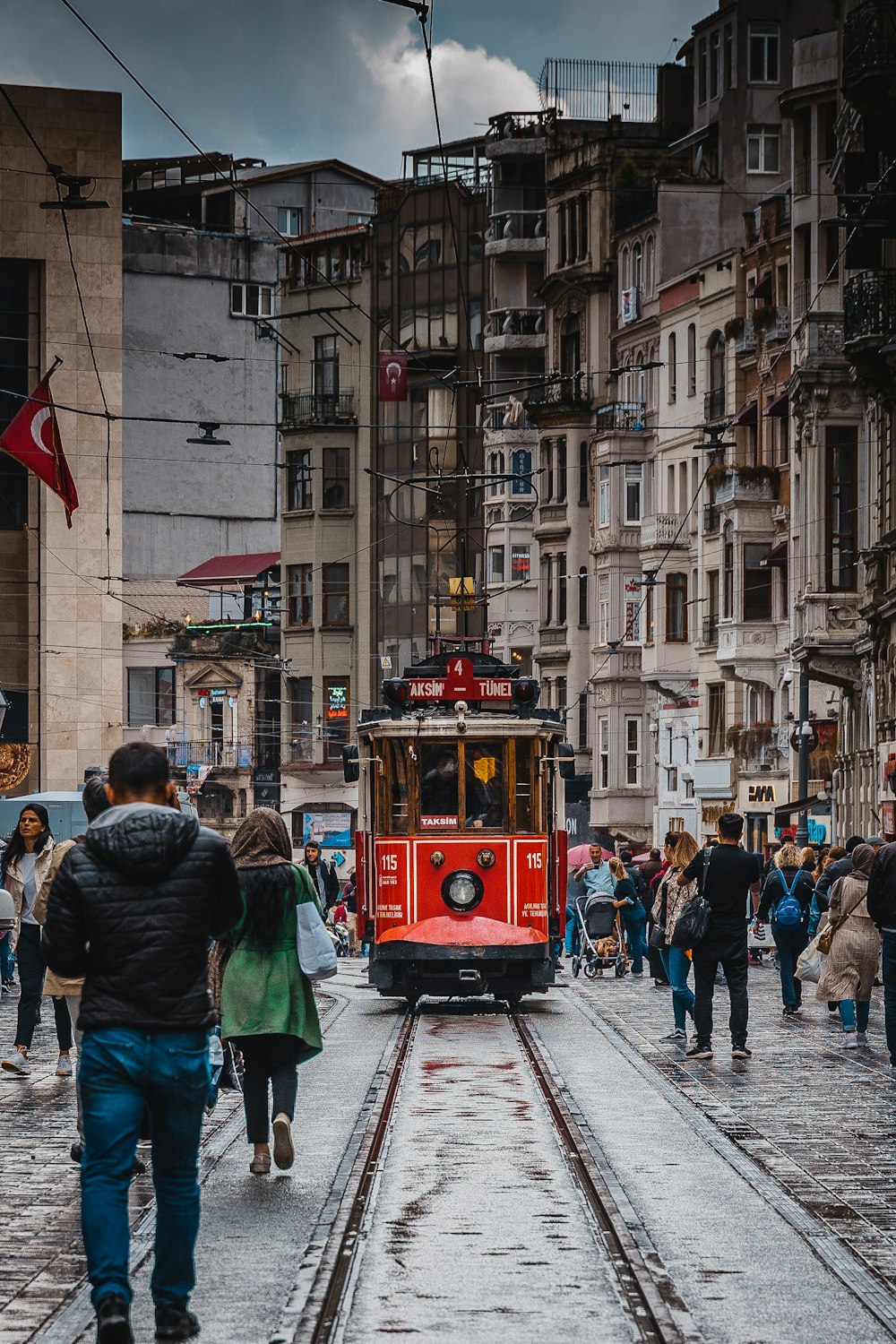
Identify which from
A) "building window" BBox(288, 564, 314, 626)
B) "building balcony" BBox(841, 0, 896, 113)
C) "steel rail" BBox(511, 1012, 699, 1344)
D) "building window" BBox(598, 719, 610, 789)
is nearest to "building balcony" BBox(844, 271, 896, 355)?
"building balcony" BBox(841, 0, 896, 113)

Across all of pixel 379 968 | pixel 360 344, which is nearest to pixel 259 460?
pixel 360 344

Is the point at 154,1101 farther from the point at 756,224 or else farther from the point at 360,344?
the point at 360,344

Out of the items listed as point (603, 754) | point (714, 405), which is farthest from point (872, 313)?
point (603, 754)

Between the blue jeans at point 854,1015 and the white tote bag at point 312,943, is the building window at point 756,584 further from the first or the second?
the white tote bag at point 312,943

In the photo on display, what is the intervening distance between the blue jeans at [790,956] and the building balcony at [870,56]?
16285 millimetres

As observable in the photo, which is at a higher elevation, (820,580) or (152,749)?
(820,580)

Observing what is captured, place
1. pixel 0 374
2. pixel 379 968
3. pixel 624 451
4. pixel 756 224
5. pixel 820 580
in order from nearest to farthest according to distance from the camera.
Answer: pixel 379 968, pixel 820 580, pixel 756 224, pixel 624 451, pixel 0 374

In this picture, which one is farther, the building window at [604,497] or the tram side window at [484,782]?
the building window at [604,497]

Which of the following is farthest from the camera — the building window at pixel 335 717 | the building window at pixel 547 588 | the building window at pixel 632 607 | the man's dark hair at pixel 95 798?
the building window at pixel 335 717

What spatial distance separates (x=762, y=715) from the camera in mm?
56938

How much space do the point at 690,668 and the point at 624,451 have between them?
25.4ft

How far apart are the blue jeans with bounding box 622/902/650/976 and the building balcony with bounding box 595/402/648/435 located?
3402cm

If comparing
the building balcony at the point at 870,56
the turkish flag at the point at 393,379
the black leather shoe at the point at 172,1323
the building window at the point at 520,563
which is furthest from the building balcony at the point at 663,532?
the black leather shoe at the point at 172,1323

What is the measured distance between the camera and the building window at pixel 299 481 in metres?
82.2
